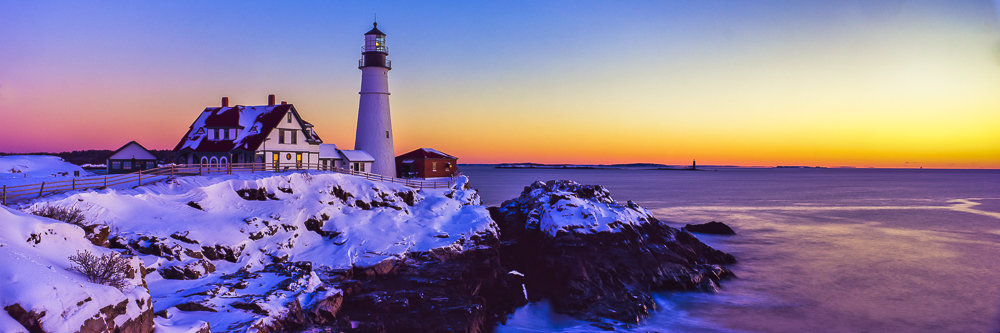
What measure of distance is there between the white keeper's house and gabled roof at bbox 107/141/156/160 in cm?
188

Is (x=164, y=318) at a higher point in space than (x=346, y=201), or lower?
lower

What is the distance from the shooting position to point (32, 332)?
9617 mm

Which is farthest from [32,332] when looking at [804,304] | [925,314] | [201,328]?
[925,314]

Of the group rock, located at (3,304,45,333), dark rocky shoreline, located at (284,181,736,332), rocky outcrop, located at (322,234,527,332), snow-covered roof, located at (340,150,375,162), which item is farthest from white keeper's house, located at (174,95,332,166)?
rock, located at (3,304,45,333)

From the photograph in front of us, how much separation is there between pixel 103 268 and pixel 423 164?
33.6 meters

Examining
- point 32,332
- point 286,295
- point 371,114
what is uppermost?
point 371,114

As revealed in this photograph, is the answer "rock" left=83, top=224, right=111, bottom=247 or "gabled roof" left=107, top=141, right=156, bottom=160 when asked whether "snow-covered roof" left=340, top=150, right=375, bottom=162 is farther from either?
"rock" left=83, top=224, right=111, bottom=247

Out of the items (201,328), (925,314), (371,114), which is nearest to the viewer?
(201,328)

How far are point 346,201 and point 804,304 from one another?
22.4 metres

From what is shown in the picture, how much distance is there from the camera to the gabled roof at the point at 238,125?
114 ft

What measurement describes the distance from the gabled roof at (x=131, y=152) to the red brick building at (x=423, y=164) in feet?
61.9

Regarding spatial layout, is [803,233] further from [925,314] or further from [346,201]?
[346,201]

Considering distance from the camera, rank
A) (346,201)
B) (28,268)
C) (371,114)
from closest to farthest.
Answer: (28,268), (346,201), (371,114)

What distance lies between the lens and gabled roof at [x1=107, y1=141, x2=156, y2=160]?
113 feet
